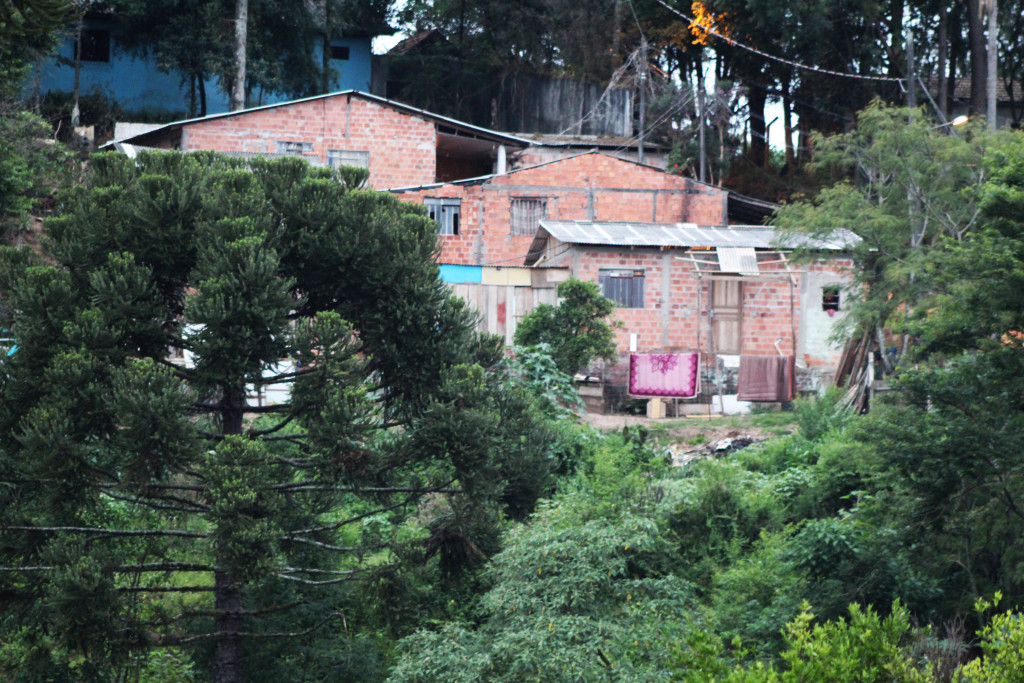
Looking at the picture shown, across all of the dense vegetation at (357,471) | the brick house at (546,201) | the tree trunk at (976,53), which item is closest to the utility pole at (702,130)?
the brick house at (546,201)

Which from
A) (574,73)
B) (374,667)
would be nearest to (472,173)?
(574,73)

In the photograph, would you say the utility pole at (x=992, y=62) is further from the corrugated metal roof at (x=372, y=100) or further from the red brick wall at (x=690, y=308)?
the corrugated metal roof at (x=372, y=100)

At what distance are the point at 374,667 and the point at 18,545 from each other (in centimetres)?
390

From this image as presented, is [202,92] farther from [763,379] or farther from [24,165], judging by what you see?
→ [763,379]

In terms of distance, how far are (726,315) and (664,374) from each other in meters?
2.37

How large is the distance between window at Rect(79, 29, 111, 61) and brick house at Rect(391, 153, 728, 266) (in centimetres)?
1225

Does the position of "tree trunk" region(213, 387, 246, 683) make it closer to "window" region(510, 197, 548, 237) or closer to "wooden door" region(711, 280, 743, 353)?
"wooden door" region(711, 280, 743, 353)

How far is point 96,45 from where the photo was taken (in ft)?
101

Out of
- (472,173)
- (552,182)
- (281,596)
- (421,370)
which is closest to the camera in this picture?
(421,370)

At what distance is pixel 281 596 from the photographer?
12.5 meters

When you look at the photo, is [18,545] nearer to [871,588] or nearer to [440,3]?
[871,588]

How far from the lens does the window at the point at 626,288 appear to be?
20.7 m

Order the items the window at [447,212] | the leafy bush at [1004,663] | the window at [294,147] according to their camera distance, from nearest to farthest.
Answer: the leafy bush at [1004,663], the window at [447,212], the window at [294,147]

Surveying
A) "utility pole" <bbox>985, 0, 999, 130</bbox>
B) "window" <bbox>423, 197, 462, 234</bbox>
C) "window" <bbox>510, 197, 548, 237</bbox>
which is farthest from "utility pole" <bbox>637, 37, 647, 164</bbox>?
"utility pole" <bbox>985, 0, 999, 130</bbox>
